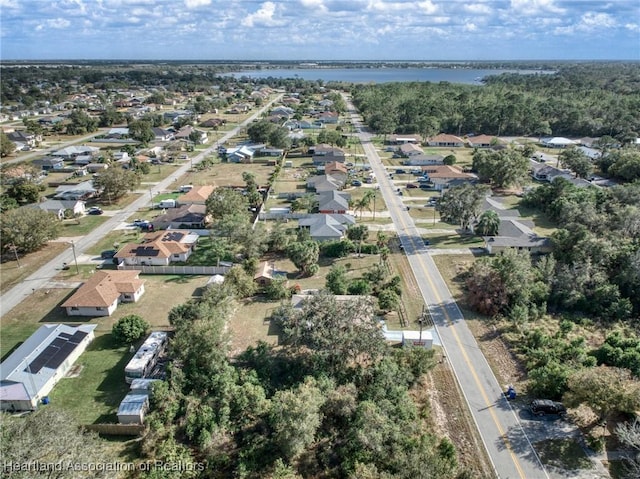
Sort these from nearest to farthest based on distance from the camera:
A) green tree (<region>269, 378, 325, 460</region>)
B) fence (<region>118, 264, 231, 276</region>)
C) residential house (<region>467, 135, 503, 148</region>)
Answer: green tree (<region>269, 378, 325, 460</region>) → fence (<region>118, 264, 231, 276</region>) → residential house (<region>467, 135, 503, 148</region>)

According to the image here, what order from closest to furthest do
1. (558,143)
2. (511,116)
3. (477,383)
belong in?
(477,383) < (558,143) < (511,116)

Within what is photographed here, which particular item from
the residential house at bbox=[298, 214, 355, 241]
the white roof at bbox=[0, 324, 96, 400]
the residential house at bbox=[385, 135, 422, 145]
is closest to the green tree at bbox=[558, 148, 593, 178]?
the residential house at bbox=[385, 135, 422, 145]

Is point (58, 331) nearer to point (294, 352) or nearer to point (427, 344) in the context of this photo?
point (294, 352)

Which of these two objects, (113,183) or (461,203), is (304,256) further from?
(113,183)

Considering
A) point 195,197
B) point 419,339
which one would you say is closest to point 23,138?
point 195,197

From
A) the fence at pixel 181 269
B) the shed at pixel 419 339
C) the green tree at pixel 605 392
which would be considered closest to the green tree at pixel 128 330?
the fence at pixel 181 269

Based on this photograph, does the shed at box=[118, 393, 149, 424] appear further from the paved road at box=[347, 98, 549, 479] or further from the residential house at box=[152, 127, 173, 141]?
the residential house at box=[152, 127, 173, 141]

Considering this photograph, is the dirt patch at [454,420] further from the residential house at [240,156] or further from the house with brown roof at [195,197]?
the residential house at [240,156]
